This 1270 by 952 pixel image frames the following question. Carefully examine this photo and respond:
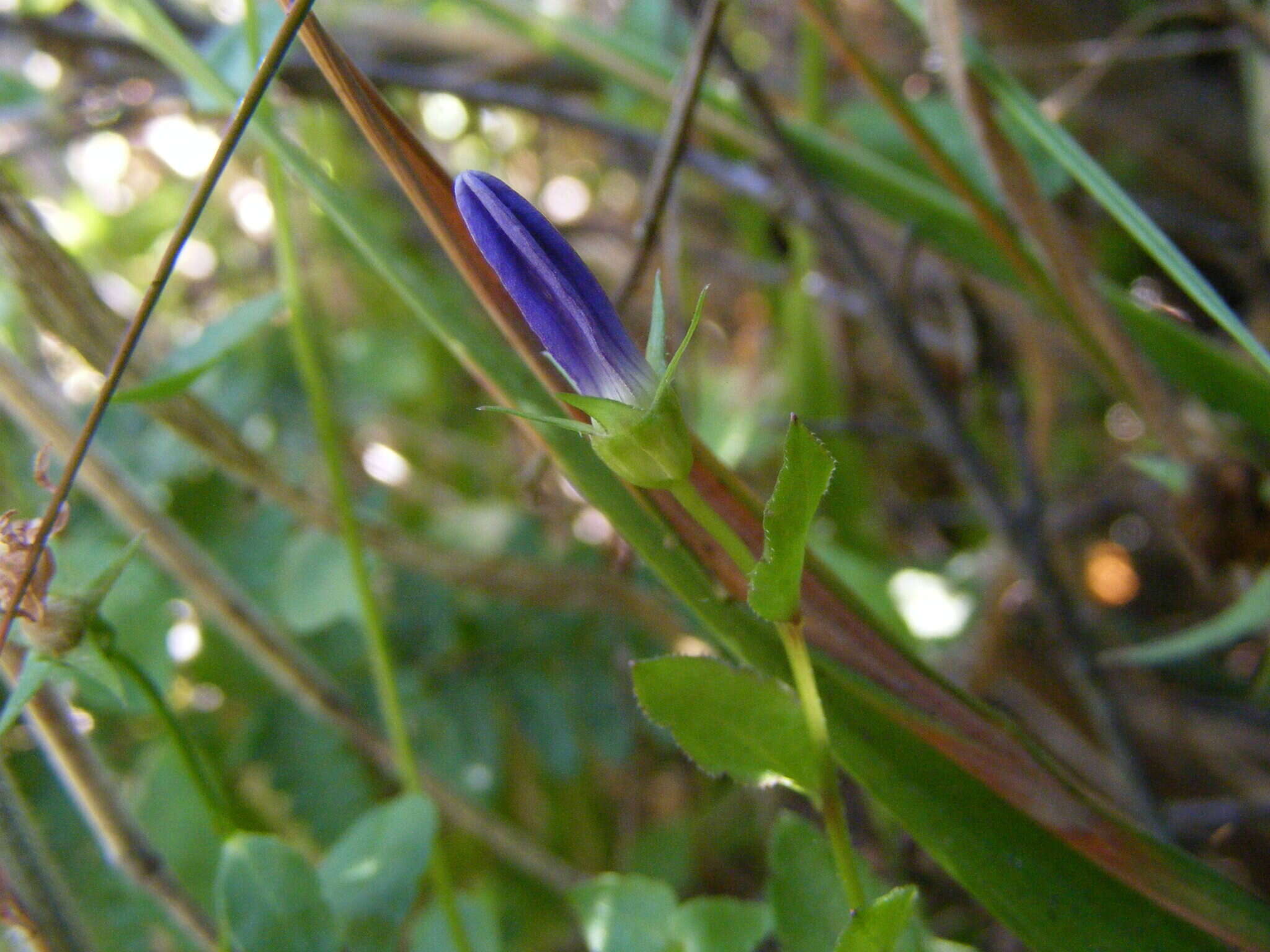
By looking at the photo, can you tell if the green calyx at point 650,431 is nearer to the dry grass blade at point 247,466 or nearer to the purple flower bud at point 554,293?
the purple flower bud at point 554,293

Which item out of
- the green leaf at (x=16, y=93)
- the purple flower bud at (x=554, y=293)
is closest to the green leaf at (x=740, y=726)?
the purple flower bud at (x=554, y=293)

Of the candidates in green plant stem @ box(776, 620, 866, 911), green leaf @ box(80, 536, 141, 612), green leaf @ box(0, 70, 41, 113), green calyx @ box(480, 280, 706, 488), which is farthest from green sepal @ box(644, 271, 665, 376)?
green leaf @ box(0, 70, 41, 113)

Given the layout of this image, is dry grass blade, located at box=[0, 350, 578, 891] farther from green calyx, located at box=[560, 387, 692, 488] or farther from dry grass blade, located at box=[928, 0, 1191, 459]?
dry grass blade, located at box=[928, 0, 1191, 459]

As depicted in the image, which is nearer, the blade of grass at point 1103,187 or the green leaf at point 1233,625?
the blade of grass at point 1103,187

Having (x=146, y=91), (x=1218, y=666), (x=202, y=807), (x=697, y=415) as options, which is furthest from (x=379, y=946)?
(x=146, y=91)

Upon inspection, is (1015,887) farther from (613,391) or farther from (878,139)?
(878,139)
